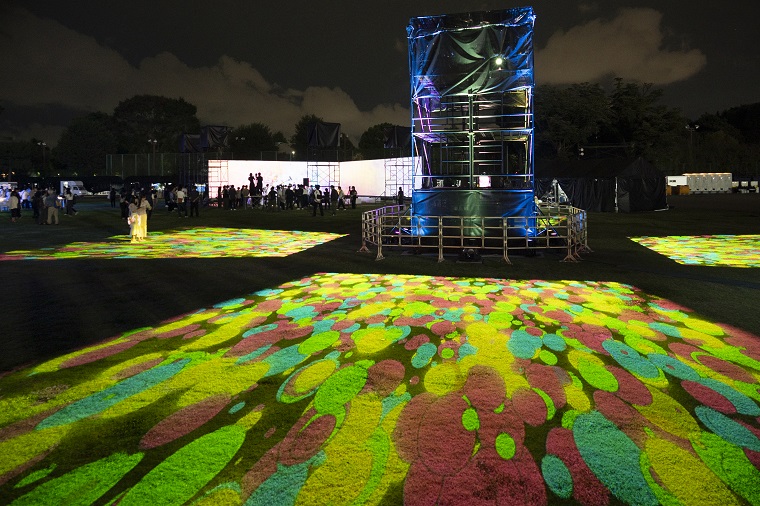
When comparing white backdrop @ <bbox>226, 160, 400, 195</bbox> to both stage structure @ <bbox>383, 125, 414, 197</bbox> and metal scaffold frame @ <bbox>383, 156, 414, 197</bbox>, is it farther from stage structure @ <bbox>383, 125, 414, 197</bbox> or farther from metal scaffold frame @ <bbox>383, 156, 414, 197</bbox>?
stage structure @ <bbox>383, 125, 414, 197</bbox>

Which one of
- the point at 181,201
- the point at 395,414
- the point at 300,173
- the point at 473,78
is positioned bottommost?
the point at 395,414

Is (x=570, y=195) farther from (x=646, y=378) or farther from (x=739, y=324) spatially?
(x=646, y=378)

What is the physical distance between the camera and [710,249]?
547 inches

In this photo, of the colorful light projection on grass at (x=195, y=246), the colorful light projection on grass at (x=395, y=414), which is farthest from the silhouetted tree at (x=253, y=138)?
the colorful light projection on grass at (x=395, y=414)

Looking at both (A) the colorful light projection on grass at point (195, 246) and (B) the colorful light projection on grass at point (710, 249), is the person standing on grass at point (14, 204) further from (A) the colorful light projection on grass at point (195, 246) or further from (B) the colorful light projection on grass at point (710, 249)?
(B) the colorful light projection on grass at point (710, 249)

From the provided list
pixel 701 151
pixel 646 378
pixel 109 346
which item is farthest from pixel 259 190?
pixel 701 151

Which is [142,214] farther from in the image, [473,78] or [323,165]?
[323,165]

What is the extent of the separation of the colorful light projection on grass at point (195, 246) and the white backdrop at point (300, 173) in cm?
2043

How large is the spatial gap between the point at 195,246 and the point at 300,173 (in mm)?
28224

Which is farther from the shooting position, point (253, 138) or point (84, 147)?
point (253, 138)

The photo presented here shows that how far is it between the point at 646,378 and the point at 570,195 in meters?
33.0

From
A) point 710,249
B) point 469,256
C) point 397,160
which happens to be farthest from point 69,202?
point 710,249

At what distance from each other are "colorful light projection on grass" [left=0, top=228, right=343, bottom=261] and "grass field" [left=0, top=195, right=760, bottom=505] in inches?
149

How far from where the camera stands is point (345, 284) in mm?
9344
